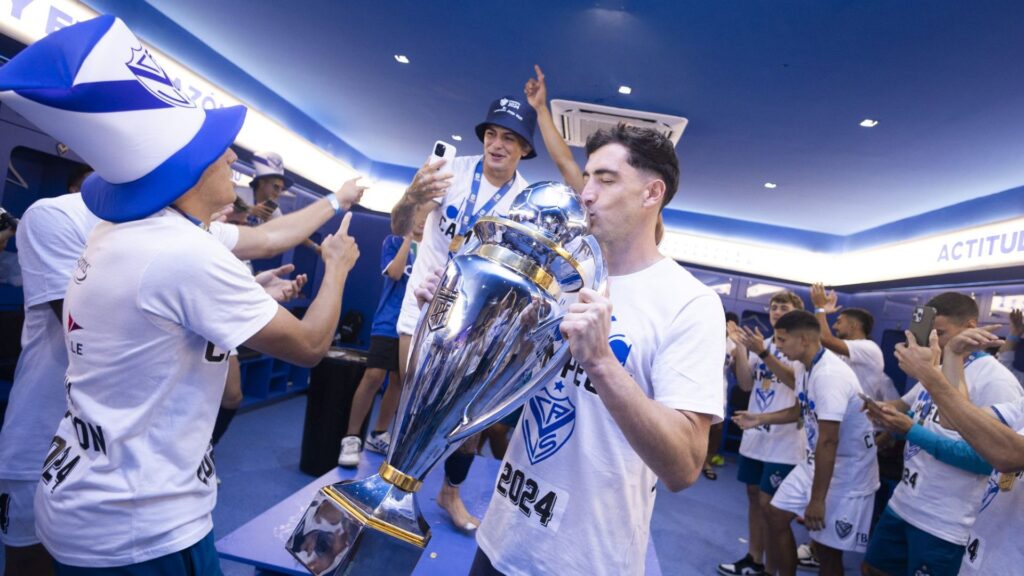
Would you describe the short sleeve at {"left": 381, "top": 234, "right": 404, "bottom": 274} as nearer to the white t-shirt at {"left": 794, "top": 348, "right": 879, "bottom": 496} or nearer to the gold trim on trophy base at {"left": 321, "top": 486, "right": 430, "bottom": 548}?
the white t-shirt at {"left": 794, "top": 348, "right": 879, "bottom": 496}

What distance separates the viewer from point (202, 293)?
1.16m

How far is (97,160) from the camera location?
3.65 ft

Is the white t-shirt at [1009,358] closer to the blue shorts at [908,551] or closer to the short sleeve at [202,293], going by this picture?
the blue shorts at [908,551]

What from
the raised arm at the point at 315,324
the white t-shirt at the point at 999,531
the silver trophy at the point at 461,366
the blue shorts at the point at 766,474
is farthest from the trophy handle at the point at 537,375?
the blue shorts at the point at 766,474

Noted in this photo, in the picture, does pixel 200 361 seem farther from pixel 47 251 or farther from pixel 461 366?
pixel 47 251

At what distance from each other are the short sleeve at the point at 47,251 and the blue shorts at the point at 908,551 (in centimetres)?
372

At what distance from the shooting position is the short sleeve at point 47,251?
1.77m

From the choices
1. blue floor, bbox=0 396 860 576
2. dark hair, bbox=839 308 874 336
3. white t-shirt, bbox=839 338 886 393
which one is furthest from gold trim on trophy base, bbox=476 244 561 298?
dark hair, bbox=839 308 874 336

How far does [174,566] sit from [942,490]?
10.7 ft

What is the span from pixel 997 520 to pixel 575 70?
367 cm

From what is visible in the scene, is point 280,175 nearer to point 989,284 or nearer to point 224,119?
point 224,119

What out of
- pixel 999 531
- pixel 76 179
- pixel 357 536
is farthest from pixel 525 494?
pixel 76 179

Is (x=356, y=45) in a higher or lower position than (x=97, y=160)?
higher

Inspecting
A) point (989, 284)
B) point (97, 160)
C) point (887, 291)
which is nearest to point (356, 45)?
point (97, 160)
